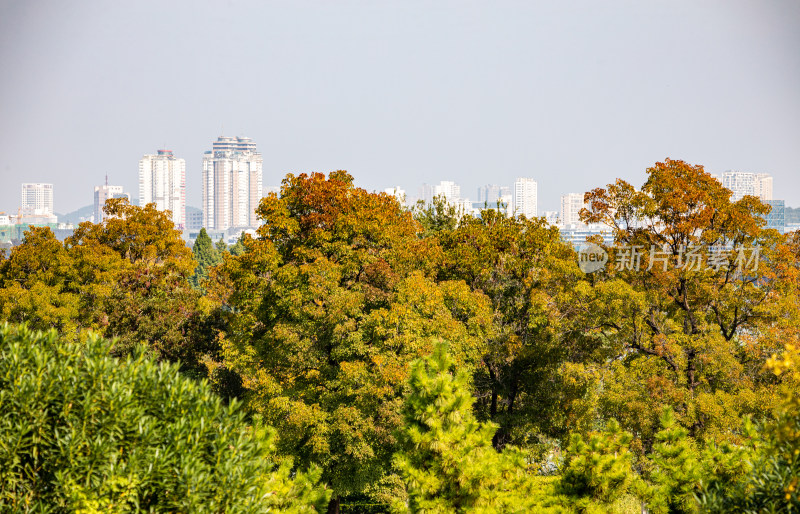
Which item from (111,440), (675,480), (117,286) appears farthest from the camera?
(117,286)

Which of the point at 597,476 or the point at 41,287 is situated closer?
the point at 597,476

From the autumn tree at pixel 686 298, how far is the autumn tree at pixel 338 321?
10.3ft

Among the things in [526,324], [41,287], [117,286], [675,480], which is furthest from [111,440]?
[41,287]

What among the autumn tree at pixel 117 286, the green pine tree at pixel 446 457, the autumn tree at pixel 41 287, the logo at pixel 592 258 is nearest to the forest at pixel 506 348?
the green pine tree at pixel 446 457

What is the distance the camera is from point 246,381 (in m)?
14.0

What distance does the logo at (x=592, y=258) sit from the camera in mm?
16016

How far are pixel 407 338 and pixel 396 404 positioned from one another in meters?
1.29

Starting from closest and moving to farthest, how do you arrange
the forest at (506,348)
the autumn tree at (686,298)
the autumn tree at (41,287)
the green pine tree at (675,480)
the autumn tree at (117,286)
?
the green pine tree at (675,480), the forest at (506,348), the autumn tree at (686,298), the autumn tree at (41,287), the autumn tree at (117,286)

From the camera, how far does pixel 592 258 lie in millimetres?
16391

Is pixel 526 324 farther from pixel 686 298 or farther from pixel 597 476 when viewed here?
pixel 597 476

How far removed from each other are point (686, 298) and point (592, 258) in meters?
2.33

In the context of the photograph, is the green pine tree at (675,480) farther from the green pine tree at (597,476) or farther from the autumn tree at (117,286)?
the autumn tree at (117,286)

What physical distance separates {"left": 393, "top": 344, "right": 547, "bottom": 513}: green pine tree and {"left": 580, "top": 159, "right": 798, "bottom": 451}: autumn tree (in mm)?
6315

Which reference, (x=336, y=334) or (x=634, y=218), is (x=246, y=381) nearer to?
(x=336, y=334)
